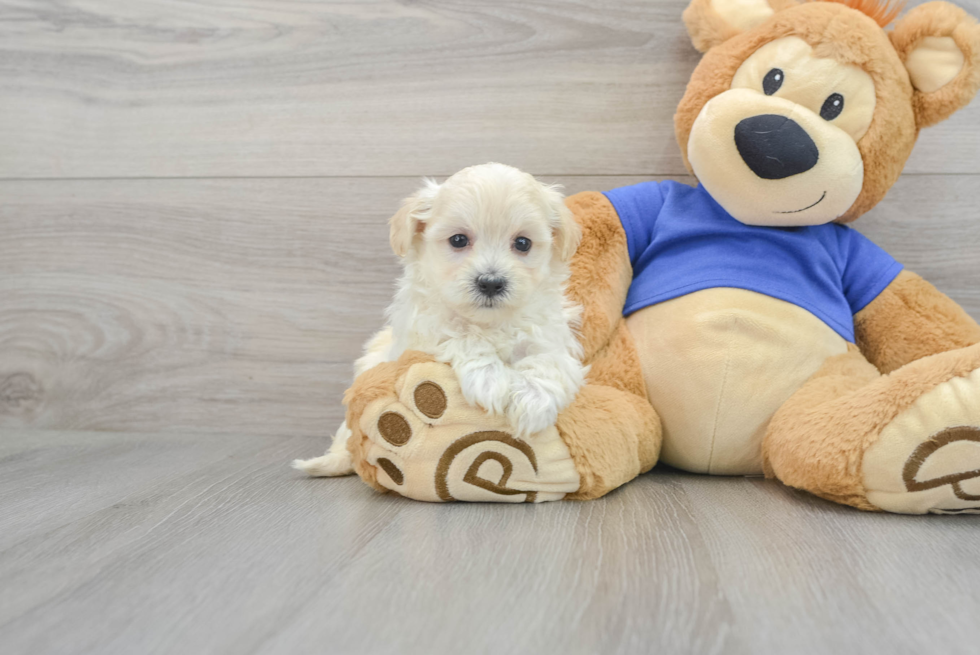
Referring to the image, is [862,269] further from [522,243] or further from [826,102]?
[522,243]

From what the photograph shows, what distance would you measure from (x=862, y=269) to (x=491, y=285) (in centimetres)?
71

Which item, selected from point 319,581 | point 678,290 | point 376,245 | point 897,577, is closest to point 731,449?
point 678,290

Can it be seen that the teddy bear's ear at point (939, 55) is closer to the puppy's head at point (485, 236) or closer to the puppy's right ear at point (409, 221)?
the puppy's head at point (485, 236)

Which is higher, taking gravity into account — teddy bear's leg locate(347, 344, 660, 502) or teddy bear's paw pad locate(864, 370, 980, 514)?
teddy bear's paw pad locate(864, 370, 980, 514)

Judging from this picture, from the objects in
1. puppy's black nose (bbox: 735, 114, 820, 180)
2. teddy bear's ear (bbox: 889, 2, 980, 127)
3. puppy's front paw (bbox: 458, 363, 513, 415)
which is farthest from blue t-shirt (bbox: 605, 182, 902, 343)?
puppy's front paw (bbox: 458, 363, 513, 415)

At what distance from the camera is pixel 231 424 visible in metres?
1.59

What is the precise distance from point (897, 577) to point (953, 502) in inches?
9.5

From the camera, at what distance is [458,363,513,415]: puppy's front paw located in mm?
978

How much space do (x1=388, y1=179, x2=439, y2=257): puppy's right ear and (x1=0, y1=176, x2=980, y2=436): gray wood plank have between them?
0.42 m

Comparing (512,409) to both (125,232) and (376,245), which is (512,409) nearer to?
(376,245)

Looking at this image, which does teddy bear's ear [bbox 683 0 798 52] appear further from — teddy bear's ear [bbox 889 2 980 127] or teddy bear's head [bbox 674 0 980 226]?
teddy bear's ear [bbox 889 2 980 127]

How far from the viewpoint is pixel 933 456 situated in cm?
90

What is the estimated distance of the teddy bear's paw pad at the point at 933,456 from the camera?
89 centimetres

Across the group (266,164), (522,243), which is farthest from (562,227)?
(266,164)
